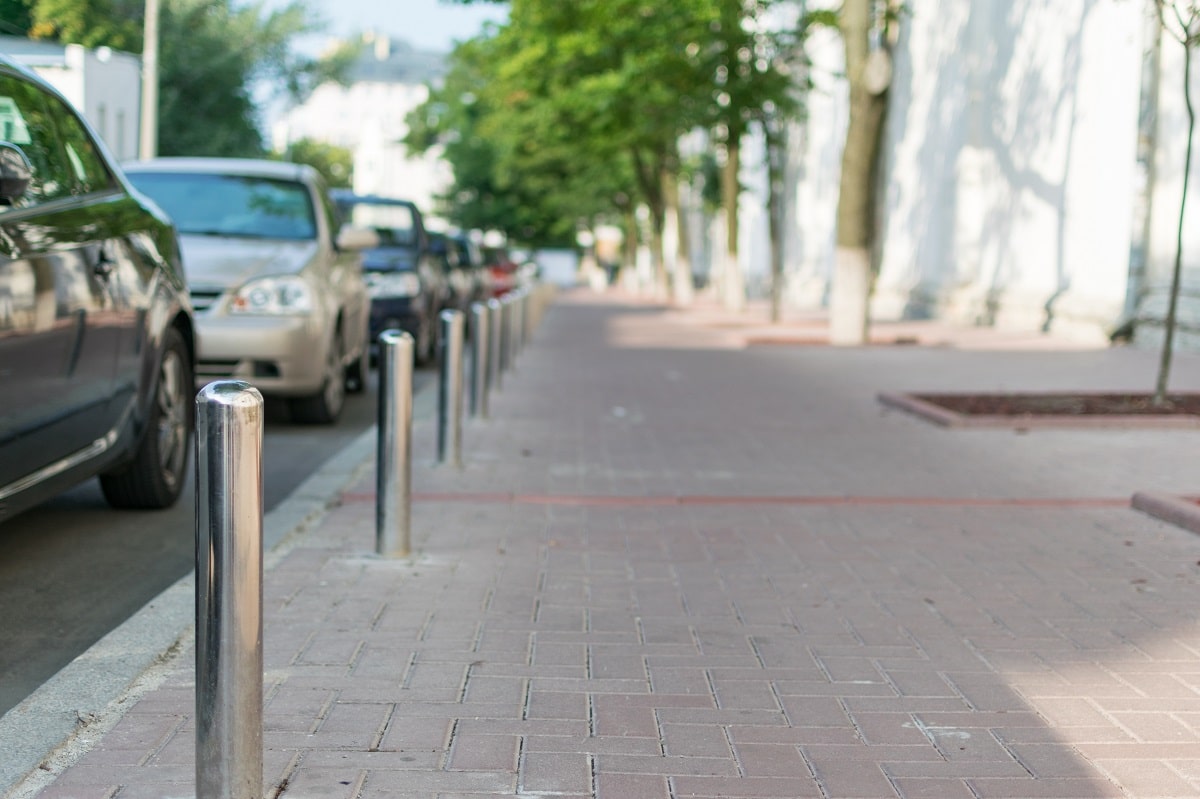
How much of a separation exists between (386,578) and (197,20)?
3072cm

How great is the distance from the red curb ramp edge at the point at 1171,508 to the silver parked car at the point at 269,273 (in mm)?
5250

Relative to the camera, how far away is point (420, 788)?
11.6 feet

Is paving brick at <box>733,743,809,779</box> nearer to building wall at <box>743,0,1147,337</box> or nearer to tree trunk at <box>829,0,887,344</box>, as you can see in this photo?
tree trunk at <box>829,0,887,344</box>

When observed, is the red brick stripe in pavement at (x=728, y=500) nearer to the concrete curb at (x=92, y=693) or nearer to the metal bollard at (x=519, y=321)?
the concrete curb at (x=92, y=693)

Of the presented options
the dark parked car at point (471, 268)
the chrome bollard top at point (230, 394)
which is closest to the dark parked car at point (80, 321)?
the chrome bollard top at point (230, 394)

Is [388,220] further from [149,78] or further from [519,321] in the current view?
[149,78]

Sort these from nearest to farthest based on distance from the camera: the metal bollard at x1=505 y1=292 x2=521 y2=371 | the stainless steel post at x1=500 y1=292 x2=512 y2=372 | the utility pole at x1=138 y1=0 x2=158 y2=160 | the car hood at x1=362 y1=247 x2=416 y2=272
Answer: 1. the stainless steel post at x1=500 y1=292 x2=512 y2=372
2. the metal bollard at x1=505 y1=292 x2=521 y2=371
3. the car hood at x1=362 y1=247 x2=416 y2=272
4. the utility pole at x1=138 y1=0 x2=158 y2=160

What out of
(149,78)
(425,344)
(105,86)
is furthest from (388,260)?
(149,78)

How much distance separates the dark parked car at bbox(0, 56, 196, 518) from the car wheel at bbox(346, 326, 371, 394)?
19.1ft

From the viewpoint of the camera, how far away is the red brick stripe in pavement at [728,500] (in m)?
7.65

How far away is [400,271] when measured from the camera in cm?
1694

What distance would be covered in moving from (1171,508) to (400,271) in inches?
433

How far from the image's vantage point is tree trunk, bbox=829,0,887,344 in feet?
61.5

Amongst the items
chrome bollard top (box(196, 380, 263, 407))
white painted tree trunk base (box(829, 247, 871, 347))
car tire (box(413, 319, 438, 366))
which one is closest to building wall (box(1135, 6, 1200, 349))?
white painted tree trunk base (box(829, 247, 871, 347))
